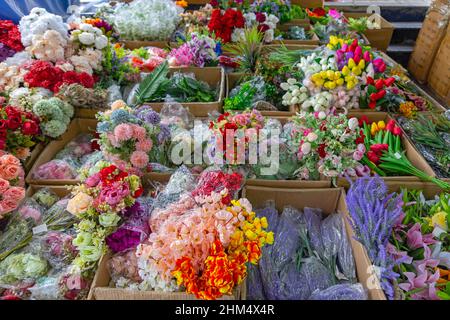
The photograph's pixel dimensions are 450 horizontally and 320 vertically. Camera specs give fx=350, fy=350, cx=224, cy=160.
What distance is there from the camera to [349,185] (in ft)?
6.05

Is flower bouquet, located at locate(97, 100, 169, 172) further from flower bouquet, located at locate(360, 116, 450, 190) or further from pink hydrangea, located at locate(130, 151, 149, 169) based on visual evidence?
flower bouquet, located at locate(360, 116, 450, 190)

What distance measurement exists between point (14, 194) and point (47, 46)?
48.6 inches

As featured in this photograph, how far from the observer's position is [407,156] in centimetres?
209

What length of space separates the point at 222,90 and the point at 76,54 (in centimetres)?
109

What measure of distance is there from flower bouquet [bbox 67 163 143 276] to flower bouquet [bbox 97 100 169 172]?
12.1 inches

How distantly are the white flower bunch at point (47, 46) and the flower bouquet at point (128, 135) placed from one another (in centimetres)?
85

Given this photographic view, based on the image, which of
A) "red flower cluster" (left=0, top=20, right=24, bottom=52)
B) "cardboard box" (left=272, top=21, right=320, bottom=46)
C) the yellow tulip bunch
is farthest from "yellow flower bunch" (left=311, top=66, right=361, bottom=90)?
"red flower cluster" (left=0, top=20, right=24, bottom=52)

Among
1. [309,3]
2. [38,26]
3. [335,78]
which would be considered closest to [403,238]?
[335,78]

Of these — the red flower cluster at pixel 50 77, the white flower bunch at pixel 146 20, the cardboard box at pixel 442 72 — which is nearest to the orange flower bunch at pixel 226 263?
the red flower cluster at pixel 50 77

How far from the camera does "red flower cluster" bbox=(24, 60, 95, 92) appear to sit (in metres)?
2.25

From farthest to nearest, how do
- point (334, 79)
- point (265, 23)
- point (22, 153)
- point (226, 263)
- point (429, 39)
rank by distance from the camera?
1. point (429, 39)
2. point (265, 23)
3. point (334, 79)
4. point (22, 153)
5. point (226, 263)

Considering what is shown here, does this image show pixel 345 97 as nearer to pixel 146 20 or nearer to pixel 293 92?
pixel 293 92

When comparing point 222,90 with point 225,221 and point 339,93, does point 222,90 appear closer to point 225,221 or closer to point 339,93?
point 339,93

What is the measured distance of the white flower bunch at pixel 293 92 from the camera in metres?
2.34
